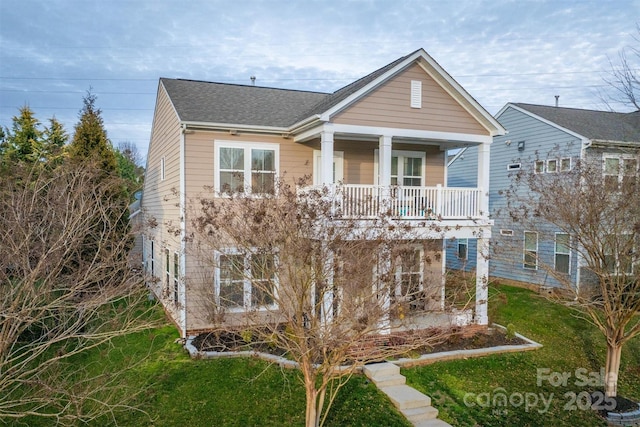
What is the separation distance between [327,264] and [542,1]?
1484 centimetres

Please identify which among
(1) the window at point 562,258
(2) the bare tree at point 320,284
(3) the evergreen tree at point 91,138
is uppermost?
(3) the evergreen tree at point 91,138

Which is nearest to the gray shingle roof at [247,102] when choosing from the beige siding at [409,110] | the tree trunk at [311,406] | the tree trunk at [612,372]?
the beige siding at [409,110]

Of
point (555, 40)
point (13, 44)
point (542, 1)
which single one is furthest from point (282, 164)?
point (13, 44)

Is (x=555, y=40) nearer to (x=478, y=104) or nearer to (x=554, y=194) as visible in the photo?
(x=478, y=104)

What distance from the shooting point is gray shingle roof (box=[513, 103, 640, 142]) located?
15.5 m

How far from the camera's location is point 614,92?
11797 mm

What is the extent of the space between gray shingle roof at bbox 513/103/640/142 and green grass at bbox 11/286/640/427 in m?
8.36

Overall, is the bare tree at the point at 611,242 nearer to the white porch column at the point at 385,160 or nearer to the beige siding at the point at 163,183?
the white porch column at the point at 385,160

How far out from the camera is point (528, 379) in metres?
8.74

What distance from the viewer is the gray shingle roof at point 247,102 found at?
1087 cm

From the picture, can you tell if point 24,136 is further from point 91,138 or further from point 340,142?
point 340,142

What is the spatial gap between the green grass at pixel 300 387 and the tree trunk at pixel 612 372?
1.62 feet

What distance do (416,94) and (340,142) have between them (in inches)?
104

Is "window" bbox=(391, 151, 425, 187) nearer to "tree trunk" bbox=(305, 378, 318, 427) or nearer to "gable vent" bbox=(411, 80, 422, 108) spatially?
"gable vent" bbox=(411, 80, 422, 108)
